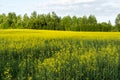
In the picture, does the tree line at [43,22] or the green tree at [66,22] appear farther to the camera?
the green tree at [66,22]

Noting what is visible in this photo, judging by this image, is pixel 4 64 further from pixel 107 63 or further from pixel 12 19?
pixel 12 19

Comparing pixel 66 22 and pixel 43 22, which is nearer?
pixel 43 22

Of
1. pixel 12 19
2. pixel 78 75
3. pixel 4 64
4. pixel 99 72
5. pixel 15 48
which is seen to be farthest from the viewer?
pixel 12 19

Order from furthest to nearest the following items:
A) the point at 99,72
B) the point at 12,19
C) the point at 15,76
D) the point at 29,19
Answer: the point at 12,19
the point at 29,19
the point at 15,76
the point at 99,72

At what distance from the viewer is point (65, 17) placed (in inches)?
4250

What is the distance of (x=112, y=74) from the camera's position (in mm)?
10648

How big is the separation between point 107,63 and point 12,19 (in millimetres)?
94821

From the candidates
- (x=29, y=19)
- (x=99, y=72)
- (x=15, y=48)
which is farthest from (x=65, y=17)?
(x=99, y=72)

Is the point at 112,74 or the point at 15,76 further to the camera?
the point at 15,76

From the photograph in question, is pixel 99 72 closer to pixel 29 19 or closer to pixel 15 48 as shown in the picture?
→ pixel 15 48

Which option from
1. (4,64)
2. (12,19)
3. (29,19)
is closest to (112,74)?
(4,64)

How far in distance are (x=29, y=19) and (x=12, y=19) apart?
30.7 feet

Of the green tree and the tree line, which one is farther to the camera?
the green tree

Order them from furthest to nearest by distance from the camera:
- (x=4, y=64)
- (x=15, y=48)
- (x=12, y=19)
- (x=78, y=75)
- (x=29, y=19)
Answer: (x=12, y=19) → (x=29, y=19) → (x=15, y=48) → (x=4, y=64) → (x=78, y=75)
